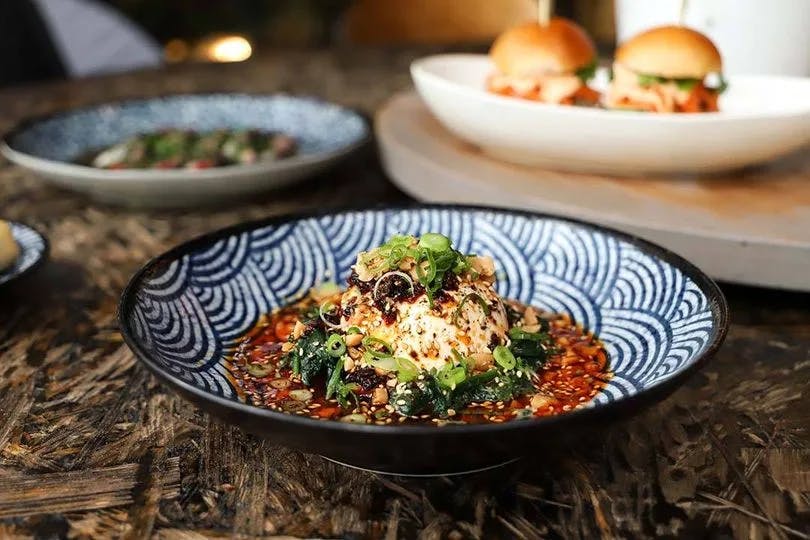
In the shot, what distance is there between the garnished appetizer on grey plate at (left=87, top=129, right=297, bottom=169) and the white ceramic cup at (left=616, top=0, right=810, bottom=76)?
1.15 m

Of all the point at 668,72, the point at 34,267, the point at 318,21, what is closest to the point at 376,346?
the point at 34,267

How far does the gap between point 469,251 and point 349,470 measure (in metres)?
0.54

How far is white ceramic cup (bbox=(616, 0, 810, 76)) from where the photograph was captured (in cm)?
218

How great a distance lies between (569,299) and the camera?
53.6 inches

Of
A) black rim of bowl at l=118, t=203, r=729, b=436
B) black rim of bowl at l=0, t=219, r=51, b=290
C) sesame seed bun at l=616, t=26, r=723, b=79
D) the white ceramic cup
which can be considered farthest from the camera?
the white ceramic cup

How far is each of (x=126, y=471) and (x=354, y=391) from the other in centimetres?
30

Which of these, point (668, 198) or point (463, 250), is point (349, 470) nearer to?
point (463, 250)

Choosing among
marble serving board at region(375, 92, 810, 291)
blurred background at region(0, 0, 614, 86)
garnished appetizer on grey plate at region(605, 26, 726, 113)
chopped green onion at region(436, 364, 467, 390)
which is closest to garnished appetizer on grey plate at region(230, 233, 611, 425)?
chopped green onion at region(436, 364, 467, 390)

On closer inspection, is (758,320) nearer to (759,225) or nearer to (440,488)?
(759,225)

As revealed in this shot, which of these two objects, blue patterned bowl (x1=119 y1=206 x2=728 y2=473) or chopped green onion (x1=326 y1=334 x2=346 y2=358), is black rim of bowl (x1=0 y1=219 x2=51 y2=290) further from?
chopped green onion (x1=326 y1=334 x2=346 y2=358)

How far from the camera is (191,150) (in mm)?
2277

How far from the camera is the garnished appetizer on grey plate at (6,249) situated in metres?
1.44

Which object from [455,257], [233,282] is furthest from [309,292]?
[455,257]

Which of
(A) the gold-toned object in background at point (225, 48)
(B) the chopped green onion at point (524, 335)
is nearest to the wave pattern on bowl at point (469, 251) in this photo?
(B) the chopped green onion at point (524, 335)
